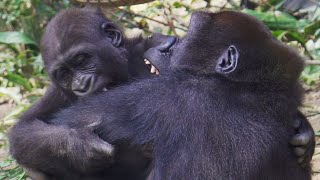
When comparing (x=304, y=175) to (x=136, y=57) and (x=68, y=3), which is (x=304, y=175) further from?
(x=68, y=3)

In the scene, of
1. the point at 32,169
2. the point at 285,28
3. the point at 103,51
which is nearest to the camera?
the point at 32,169

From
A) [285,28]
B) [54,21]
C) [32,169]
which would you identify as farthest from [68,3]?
[32,169]

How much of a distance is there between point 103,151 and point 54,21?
48.1 inches

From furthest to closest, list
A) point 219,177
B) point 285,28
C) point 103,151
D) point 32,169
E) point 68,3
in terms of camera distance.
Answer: point 68,3
point 285,28
point 32,169
point 103,151
point 219,177

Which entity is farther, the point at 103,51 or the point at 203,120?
the point at 103,51

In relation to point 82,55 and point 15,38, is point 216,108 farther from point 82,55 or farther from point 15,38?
point 15,38

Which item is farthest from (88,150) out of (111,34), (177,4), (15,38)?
(15,38)

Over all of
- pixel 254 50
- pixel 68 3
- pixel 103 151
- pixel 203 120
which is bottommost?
pixel 68 3

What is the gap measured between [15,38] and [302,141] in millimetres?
4543

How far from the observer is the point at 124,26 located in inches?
242

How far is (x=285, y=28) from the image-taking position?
659cm

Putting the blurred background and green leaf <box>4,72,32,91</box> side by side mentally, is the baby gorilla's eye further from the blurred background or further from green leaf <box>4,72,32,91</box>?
green leaf <box>4,72,32,91</box>

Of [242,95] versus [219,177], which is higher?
[242,95]

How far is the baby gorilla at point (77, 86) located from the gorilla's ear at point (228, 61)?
1.98 feet
